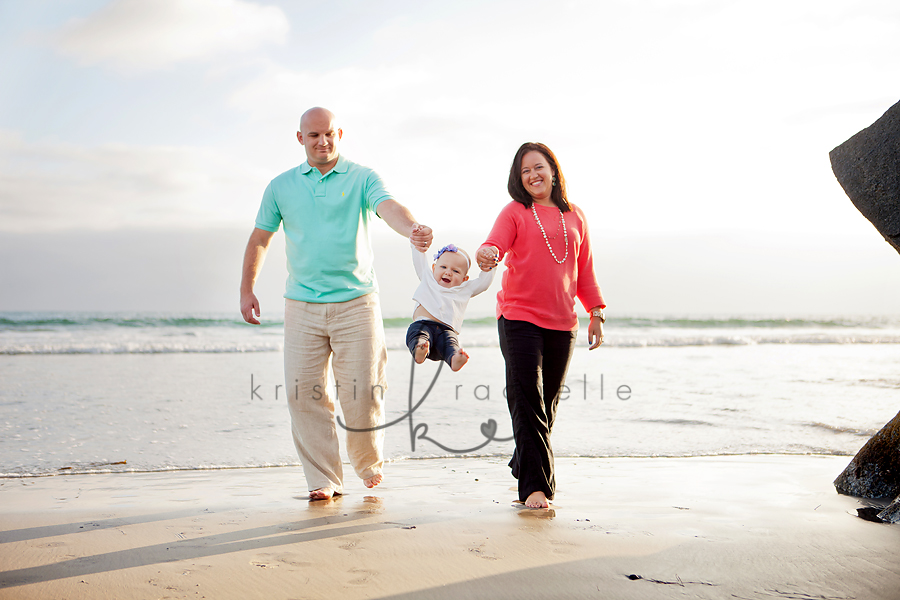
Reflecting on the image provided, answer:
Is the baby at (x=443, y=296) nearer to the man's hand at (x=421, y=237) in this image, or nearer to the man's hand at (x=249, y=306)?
the man's hand at (x=421, y=237)

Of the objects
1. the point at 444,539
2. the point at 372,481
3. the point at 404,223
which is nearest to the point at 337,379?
the point at 372,481

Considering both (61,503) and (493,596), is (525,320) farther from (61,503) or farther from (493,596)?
(61,503)

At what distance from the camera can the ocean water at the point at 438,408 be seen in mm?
5168

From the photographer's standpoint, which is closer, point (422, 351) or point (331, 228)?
point (422, 351)

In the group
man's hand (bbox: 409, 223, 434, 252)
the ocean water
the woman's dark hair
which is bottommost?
the ocean water

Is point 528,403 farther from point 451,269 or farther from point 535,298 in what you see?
point 451,269

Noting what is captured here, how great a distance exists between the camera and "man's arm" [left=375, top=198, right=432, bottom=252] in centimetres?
326

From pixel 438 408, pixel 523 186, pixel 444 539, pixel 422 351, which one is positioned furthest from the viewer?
pixel 438 408

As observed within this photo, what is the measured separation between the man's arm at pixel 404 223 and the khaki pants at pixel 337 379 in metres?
0.48

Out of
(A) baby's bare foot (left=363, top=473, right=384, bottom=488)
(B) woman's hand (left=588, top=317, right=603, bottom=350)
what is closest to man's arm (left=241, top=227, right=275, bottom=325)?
(A) baby's bare foot (left=363, top=473, right=384, bottom=488)

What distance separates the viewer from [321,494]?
353 cm

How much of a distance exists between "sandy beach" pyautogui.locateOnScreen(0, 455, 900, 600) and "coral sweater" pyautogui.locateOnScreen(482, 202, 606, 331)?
1.04 m

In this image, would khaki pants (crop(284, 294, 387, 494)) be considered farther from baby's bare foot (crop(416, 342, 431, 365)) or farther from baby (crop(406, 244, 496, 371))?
baby's bare foot (crop(416, 342, 431, 365))

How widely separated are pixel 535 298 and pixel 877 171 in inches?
79.0
